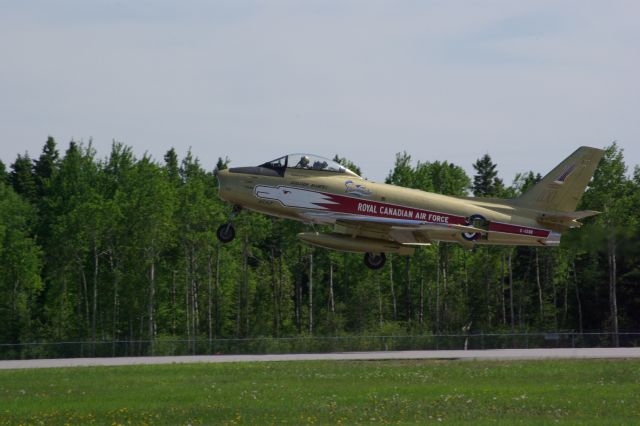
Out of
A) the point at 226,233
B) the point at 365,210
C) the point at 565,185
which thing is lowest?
the point at 226,233

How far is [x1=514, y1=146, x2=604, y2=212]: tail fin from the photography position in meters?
39.7

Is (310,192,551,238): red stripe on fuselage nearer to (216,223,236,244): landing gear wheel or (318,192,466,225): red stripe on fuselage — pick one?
(318,192,466,225): red stripe on fuselage

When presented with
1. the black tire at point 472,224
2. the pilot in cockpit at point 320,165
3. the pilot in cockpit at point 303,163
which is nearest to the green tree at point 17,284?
the pilot in cockpit at point 303,163

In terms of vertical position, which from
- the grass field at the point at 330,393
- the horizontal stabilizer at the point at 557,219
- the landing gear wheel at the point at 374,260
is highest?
the horizontal stabilizer at the point at 557,219

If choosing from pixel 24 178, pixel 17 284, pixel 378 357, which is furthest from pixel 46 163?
pixel 378 357

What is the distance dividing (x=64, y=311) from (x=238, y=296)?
42.8 ft

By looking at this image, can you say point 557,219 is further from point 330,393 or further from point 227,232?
point 330,393

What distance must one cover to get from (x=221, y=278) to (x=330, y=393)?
179ft

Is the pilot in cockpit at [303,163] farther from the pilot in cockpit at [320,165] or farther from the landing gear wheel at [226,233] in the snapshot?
the landing gear wheel at [226,233]

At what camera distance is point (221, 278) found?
276ft

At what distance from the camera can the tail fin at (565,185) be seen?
39.7 metres

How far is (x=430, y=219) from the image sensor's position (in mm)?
38031

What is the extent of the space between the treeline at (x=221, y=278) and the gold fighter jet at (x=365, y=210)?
109ft

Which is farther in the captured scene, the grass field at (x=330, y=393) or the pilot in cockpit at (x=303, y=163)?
the pilot in cockpit at (x=303, y=163)
